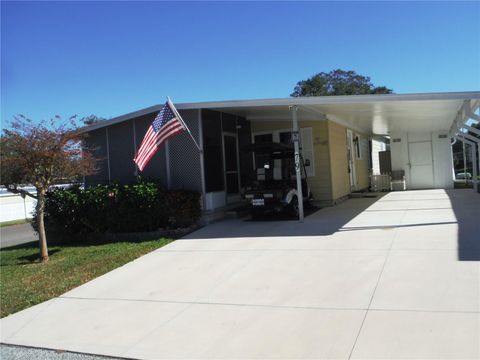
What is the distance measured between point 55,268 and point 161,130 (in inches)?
149

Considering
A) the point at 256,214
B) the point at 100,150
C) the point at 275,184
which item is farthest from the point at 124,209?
the point at 275,184

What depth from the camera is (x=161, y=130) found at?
35.0ft

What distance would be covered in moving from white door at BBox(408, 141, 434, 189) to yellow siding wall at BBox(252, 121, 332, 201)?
26.3ft

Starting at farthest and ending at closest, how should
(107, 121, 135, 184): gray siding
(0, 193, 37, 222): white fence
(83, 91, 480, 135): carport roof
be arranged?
(0, 193, 37, 222): white fence < (107, 121, 135, 184): gray siding < (83, 91, 480, 135): carport roof

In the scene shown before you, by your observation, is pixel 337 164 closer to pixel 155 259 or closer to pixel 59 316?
pixel 155 259

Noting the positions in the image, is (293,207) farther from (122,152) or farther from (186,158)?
(122,152)

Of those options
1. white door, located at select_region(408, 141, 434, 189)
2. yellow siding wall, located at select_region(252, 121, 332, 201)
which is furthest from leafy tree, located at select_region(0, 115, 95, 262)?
white door, located at select_region(408, 141, 434, 189)

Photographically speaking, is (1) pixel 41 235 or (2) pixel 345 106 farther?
(2) pixel 345 106

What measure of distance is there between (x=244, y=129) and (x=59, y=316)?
9.75 m

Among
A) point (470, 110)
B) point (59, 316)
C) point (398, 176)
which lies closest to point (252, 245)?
point (59, 316)

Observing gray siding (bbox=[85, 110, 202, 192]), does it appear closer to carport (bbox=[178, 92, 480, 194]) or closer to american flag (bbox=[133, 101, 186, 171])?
carport (bbox=[178, 92, 480, 194])

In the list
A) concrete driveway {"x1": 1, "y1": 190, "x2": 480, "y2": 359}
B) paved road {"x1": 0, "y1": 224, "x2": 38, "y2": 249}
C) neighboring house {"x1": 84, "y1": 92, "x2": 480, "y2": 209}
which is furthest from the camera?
paved road {"x1": 0, "y1": 224, "x2": 38, "y2": 249}

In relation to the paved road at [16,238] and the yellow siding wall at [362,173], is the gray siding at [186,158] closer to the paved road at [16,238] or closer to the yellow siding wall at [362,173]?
the paved road at [16,238]

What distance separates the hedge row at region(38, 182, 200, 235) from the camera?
37.0ft
